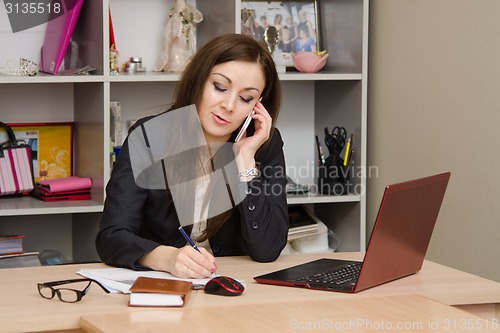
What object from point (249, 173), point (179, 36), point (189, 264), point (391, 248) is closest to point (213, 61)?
point (249, 173)

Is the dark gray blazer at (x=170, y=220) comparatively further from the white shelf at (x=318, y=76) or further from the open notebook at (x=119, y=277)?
the white shelf at (x=318, y=76)

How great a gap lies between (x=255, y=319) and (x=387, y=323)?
0.76 ft

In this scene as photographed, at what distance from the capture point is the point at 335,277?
5.57ft

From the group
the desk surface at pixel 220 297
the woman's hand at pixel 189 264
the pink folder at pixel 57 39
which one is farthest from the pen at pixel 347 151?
the woman's hand at pixel 189 264

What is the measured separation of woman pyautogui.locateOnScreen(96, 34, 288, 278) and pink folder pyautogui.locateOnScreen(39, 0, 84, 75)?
88 cm

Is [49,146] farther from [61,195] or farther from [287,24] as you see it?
[287,24]

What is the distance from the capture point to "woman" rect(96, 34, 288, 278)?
1.95 m

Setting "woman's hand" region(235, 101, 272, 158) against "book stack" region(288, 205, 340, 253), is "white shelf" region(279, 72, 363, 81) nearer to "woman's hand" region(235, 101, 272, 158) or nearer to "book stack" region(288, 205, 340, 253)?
"book stack" region(288, 205, 340, 253)

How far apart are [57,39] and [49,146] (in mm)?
441

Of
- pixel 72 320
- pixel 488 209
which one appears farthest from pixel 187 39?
pixel 72 320

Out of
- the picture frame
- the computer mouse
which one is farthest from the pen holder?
the computer mouse

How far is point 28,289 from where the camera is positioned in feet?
5.25

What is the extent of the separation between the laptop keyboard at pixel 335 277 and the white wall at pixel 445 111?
2.57ft

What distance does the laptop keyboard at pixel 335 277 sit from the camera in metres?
1.66
